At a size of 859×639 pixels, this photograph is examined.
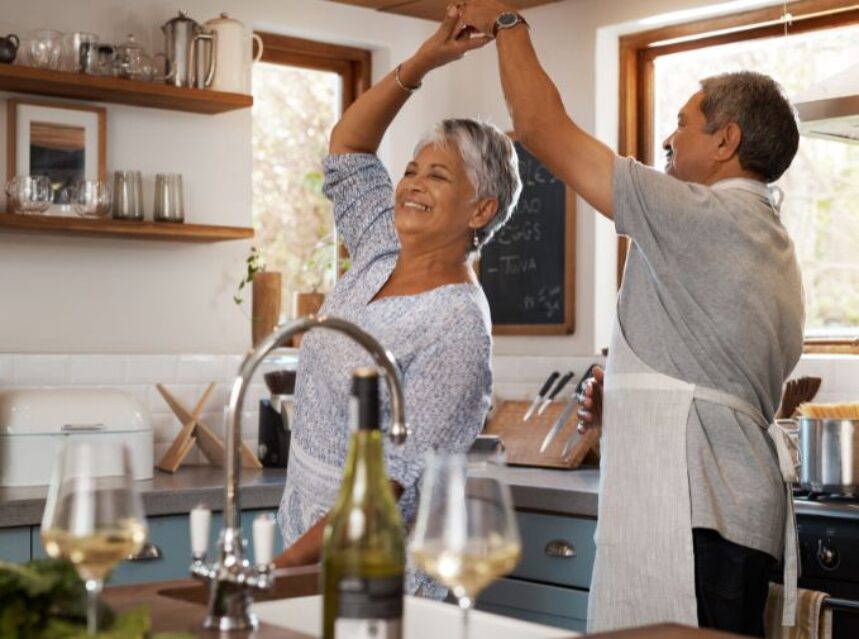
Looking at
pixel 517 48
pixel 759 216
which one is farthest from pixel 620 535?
pixel 517 48

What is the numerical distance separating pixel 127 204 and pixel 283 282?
80 centimetres

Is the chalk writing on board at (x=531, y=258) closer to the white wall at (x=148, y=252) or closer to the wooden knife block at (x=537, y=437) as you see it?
the wooden knife block at (x=537, y=437)

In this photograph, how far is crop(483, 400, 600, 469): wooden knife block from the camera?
14.1ft

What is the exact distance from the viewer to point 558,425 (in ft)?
14.3

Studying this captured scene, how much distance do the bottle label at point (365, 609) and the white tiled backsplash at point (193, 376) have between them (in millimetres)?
2955

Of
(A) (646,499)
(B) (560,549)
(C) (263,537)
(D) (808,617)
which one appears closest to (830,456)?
(D) (808,617)

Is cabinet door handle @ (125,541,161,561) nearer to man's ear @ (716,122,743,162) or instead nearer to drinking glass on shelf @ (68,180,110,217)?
drinking glass on shelf @ (68,180,110,217)

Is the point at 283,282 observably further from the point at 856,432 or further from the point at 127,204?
the point at 856,432

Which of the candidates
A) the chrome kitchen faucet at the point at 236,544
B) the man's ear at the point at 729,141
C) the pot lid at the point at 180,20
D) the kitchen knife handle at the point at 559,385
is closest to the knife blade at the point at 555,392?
the kitchen knife handle at the point at 559,385

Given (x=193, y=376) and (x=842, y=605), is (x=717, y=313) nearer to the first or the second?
(x=842, y=605)

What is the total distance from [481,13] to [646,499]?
94cm

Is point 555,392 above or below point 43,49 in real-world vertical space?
below

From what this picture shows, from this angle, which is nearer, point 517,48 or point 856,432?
point 517,48

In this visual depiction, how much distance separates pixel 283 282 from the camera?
492cm
